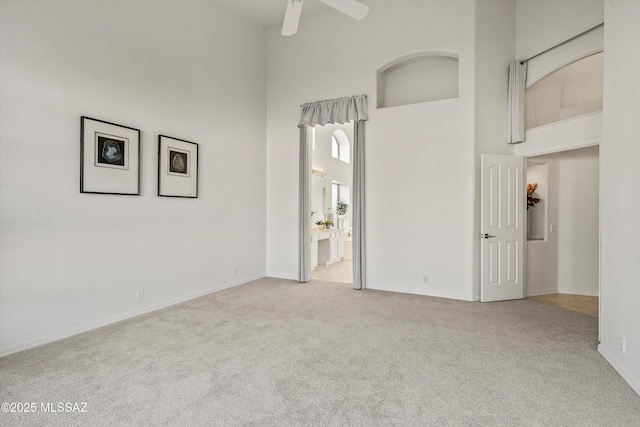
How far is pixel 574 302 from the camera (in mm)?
4570

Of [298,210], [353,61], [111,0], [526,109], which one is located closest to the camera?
[111,0]

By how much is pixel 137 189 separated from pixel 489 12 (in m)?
5.08

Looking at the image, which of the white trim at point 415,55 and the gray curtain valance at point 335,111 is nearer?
the white trim at point 415,55

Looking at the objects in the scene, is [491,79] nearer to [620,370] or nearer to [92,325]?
[620,370]

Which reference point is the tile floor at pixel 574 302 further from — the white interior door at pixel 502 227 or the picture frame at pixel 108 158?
the picture frame at pixel 108 158

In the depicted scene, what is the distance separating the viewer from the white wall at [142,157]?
2.90 m

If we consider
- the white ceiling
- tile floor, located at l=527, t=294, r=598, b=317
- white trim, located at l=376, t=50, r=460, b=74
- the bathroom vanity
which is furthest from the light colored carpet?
the white ceiling

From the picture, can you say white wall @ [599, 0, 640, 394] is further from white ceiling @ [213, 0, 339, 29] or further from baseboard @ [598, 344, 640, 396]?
white ceiling @ [213, 0, 339, 29]

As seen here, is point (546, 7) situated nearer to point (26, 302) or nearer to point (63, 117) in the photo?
point (63, 117)

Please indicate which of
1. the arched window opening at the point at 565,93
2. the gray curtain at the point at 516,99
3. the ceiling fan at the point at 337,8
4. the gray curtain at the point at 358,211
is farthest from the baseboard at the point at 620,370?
the ceiling fan at the point at 337,8

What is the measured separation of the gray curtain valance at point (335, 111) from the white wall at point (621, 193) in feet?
9.63

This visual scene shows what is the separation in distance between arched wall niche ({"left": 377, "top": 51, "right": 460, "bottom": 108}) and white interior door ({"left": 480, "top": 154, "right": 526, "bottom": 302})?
1305 millimetres

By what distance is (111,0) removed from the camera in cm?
356

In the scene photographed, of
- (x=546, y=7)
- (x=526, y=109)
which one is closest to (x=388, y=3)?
Answer: (x=546, y=7)
